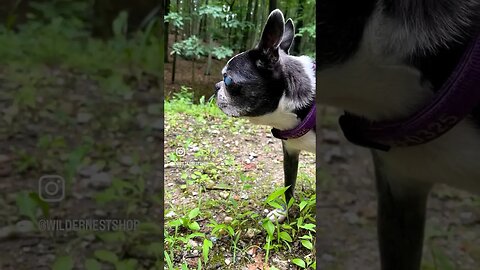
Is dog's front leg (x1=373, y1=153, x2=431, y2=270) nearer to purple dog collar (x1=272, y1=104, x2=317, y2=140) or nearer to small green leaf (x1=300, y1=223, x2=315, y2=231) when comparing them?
purple dog collar (x1=272, y1=104, x2=317, y2=140)

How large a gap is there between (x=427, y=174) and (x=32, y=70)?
79 cm

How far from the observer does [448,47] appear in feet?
2.41

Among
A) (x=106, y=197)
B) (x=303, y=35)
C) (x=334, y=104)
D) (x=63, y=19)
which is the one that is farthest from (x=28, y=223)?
(x=303, y=35)

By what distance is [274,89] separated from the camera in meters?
1.84

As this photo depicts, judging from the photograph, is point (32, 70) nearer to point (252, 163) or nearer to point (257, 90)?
point (257, 90)

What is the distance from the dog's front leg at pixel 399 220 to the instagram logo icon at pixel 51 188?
0.64 meters

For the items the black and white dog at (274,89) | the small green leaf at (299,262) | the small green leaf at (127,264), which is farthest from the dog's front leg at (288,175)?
the small green leaf at (127,264)

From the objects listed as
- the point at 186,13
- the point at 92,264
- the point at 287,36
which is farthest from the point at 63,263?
the point at 186,13

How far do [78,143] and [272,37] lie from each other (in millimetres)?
1039

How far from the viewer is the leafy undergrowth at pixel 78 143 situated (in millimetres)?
907

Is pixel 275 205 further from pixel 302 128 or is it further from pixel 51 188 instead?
pixel 51 188

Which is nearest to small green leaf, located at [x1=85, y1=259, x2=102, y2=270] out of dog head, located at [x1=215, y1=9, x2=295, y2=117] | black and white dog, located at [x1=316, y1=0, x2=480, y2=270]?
black and white dog, located at [x1=316, y1=0, x2=480, y2=270]

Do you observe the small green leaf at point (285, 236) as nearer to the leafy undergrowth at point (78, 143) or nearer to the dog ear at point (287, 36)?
the dog ear at point (287, 36)

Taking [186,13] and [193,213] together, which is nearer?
[193,213]
